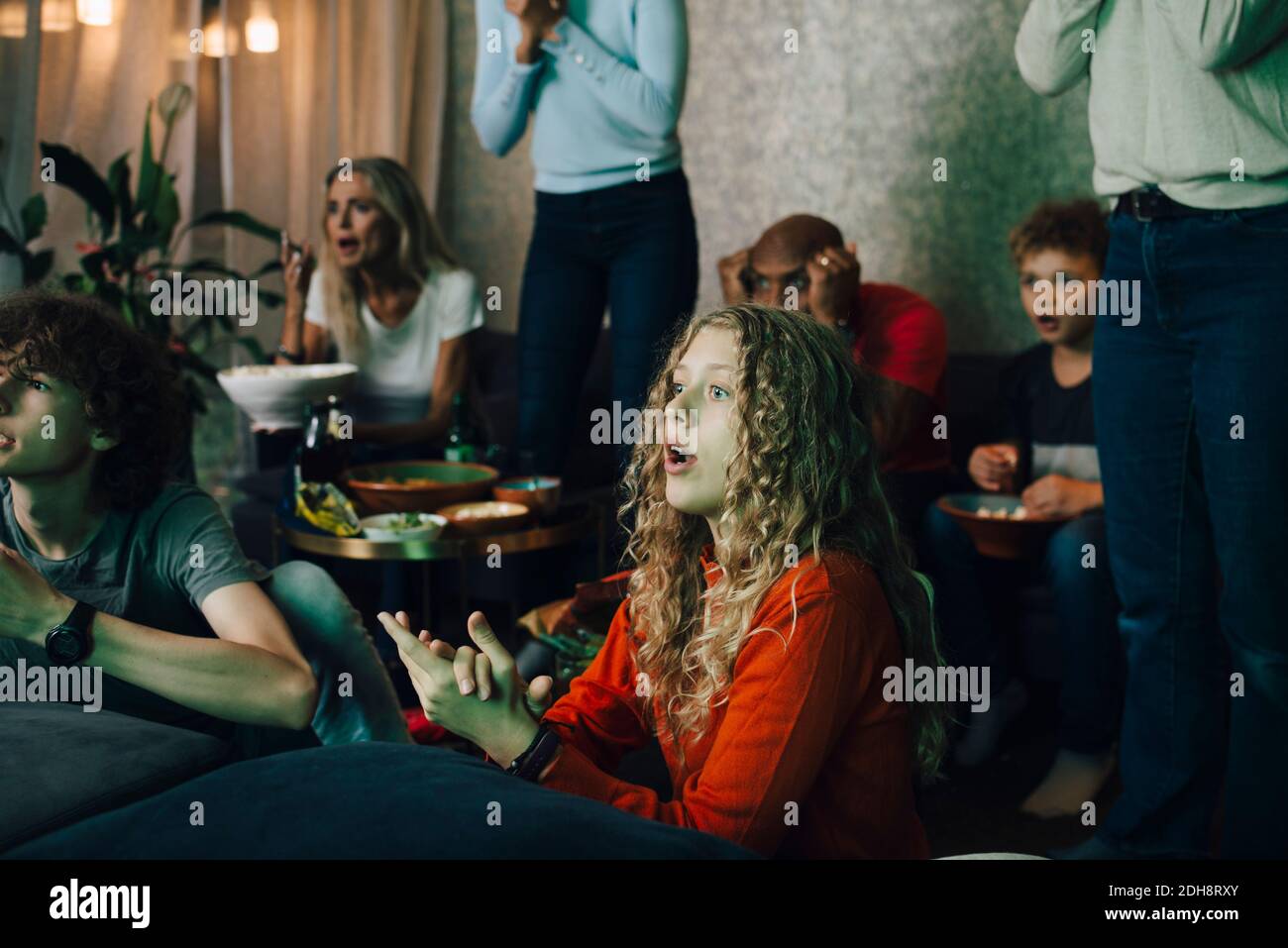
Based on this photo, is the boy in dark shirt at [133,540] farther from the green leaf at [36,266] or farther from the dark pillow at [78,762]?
the green leaf at [36,266]

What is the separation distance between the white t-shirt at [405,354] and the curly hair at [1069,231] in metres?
1.27

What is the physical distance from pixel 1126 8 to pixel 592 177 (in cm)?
107

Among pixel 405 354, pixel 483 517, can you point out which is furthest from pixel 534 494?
pixel 405 354

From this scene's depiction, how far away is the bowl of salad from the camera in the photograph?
7.16ft

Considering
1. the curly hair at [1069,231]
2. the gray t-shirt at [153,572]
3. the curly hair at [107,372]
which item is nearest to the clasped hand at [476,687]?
the gray t-shirt at [153,572]

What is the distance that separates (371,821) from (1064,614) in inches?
72.2

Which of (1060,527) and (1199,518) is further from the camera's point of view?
(1060,527)

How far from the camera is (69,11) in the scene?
11.4 ft

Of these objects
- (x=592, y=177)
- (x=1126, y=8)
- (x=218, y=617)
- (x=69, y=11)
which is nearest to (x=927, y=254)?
(x=592, y=177)

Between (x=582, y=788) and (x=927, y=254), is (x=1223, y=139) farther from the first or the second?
(x=927, y=254)

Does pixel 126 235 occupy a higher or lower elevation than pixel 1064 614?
higher

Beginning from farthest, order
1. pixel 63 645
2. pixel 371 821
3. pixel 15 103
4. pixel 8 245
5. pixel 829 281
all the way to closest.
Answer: pixel 15 103
pixel 8 245
pixel 829 281
pixel 63 645
pixel 371 821

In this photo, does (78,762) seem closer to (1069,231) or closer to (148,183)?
(1069,231)

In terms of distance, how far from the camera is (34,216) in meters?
3.05
